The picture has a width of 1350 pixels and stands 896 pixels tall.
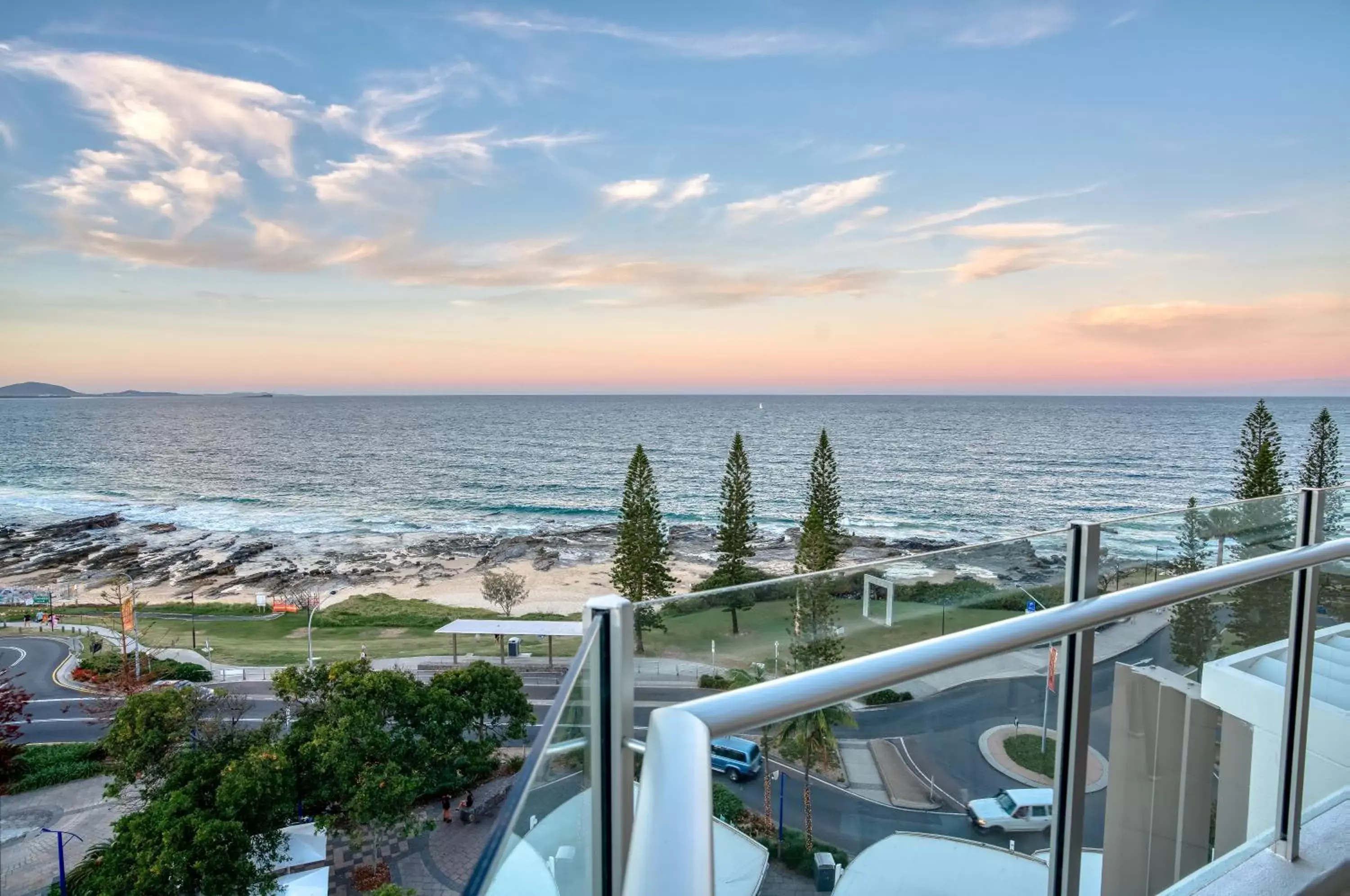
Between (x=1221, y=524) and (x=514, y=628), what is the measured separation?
49.3 ft

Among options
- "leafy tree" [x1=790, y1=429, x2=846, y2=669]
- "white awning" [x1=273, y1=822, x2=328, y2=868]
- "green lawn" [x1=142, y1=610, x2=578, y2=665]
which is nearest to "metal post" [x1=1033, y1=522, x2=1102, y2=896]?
"leafy tree" [x1=790, y1=429, x2=846, y2=669]

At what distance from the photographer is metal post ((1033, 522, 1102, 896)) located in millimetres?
1145

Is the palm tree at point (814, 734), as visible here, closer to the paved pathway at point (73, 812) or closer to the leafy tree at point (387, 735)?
the paved pathway at point (73, 812)

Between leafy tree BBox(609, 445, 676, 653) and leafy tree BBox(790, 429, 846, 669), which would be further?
leafy tree BBox(609, 445, 676, 653)

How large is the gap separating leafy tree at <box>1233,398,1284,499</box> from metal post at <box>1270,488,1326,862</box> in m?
21.3

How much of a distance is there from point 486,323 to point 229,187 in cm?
2710

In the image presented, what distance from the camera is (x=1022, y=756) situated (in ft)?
3.90

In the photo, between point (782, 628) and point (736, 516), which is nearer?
point (782, 628)

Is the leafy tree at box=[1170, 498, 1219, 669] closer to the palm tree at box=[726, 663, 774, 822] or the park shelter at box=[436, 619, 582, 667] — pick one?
the palm tree at box=[726, 663, 774, 822]

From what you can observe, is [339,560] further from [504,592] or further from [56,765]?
[56,765]

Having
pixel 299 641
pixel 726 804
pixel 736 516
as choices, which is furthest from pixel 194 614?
pixel 726 804

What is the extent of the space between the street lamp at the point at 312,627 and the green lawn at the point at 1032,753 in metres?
17.1

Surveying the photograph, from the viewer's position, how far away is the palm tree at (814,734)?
0.84 m

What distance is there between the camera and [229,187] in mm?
30625
